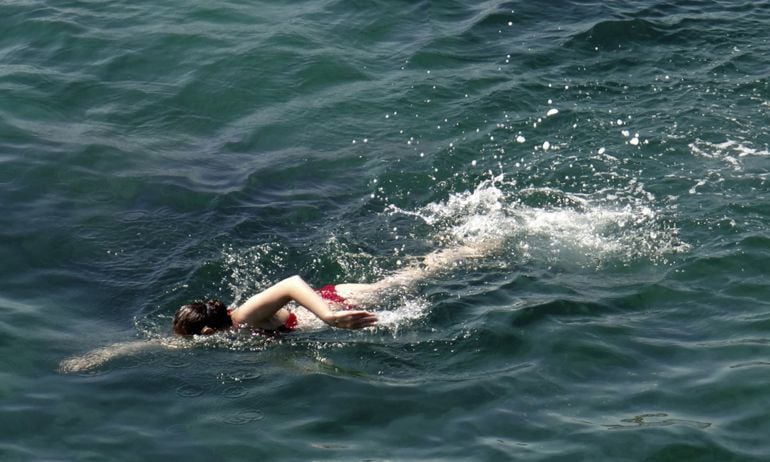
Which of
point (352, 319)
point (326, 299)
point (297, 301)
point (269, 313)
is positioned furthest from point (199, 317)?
point (352, 319)

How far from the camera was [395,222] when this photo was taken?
37.4 ft

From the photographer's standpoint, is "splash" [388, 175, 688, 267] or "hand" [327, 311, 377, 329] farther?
"splash" [388, 175, 688, 267]

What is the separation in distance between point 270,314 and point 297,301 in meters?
0.42

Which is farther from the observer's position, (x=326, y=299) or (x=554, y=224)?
(x=554, y=224)

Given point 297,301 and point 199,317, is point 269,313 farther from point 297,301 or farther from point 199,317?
point 199,317

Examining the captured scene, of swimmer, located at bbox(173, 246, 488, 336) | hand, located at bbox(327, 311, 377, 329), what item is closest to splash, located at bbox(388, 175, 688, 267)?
swimmer, located at bbox(173, 246, 488, 336)

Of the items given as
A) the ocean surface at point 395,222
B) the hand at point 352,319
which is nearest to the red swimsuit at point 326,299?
the ocean surface at point 395,222

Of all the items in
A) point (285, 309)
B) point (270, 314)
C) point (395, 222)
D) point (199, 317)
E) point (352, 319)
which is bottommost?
point (395, 222)

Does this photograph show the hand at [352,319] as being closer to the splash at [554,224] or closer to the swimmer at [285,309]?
the swimmer at [285,309]

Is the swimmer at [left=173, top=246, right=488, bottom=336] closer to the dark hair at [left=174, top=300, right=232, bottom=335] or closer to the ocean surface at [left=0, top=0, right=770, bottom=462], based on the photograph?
the dark hair at [left=174, top=300, right=232, bottom=335]

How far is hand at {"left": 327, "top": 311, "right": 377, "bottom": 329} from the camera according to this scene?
837cm

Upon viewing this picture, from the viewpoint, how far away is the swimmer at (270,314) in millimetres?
8656

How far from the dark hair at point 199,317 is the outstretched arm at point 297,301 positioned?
0.65ft

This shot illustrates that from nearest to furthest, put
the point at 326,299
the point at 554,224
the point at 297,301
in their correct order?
1. the point at 297,301
2. the point at 326,299
3. the point at 554,224
